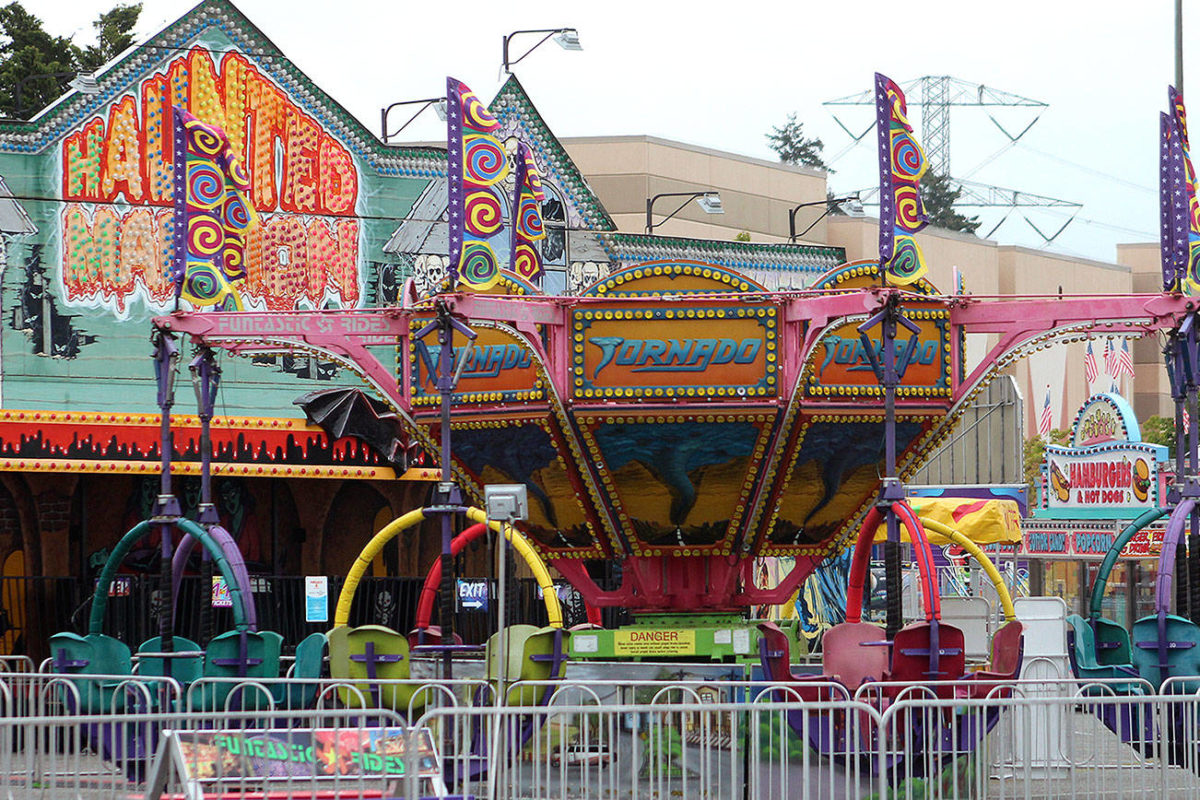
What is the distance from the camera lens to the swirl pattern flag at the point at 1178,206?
1557 centimetres

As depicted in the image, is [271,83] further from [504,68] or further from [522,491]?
[522,491]

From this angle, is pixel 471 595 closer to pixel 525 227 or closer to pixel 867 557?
pixel 525 227

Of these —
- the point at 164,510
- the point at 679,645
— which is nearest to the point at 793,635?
the point at 679,645

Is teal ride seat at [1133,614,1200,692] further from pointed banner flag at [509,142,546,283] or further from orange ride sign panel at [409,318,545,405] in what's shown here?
pointed banner flag at [509,142,546,283]

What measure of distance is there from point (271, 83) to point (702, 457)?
9715mm

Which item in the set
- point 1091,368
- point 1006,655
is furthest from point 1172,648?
point 1091,368

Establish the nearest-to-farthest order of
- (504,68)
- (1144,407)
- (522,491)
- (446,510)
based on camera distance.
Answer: (522,491), (446,510), (504,68), (1144,407)

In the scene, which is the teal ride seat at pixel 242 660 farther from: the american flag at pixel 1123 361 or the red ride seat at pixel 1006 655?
the american flag at pixel 1123 361

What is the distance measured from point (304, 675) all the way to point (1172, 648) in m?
7.12

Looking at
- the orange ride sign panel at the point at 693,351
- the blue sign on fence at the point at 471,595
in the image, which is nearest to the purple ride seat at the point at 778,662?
the orange ride sign panel at the point at 693,351

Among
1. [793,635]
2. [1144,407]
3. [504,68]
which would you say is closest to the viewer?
[793,635]

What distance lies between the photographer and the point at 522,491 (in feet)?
41.7

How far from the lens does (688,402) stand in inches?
619

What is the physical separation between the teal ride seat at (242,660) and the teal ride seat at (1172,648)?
7.07 metres
